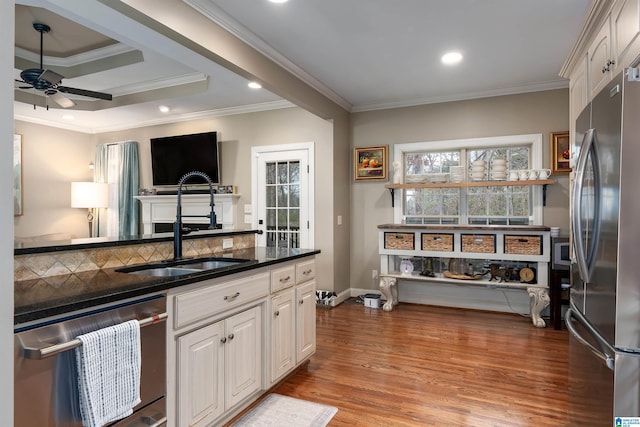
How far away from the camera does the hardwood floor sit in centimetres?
221

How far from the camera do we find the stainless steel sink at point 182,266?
80.2 inches

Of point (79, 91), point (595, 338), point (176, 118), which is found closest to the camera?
point (595, 338)

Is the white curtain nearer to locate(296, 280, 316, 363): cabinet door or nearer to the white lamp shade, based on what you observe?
the white lamp shade

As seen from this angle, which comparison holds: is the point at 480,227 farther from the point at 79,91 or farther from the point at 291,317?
the point at 79,91

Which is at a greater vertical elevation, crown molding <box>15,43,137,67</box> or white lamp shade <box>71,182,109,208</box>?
crown molding <box>15,43,137,67</box>

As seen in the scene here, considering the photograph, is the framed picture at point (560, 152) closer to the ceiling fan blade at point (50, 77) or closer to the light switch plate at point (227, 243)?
the light switch plate at point (227, 243)

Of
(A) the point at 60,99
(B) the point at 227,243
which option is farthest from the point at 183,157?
(B) the point at 227,243

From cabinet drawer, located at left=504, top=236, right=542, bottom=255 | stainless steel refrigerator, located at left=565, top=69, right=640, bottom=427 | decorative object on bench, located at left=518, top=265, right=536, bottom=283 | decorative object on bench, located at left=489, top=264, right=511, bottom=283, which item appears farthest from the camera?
decorative object on bench, located at left=489, top=264, right=511, bottom=283

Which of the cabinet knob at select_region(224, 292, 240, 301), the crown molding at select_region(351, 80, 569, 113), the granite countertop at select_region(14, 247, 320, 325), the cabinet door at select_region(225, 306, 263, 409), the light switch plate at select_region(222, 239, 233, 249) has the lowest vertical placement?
the cabinet door at select_region(225, 306, 263, 409)

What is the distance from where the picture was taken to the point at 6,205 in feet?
2.64

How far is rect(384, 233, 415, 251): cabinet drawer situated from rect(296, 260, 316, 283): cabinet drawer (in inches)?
69.1

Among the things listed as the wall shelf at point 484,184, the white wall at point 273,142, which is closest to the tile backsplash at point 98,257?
the white wall at point 273,142

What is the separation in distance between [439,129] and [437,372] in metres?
2.96


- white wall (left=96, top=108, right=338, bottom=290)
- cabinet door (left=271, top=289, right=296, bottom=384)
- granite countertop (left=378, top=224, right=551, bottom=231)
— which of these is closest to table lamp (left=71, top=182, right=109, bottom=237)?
white wall (left=96, top=108, right=338, bottom=290)
